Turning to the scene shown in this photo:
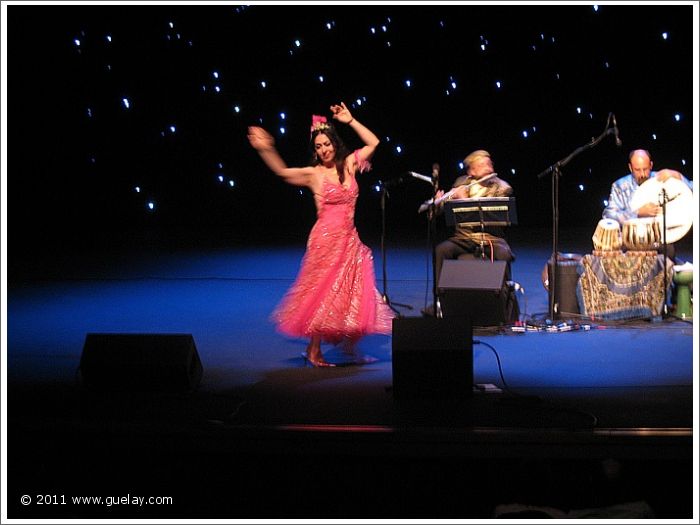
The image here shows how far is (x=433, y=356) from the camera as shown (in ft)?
16.2

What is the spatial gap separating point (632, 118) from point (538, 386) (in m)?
7.17

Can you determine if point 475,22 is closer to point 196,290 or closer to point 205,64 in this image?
point 205,64

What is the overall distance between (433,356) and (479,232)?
3.00m

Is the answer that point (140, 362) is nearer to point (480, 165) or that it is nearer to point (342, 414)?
point (342, 414)

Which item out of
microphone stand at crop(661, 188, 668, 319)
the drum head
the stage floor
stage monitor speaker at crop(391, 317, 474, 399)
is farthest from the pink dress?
the drum head

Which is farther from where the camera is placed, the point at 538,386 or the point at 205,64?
the point at 205,64

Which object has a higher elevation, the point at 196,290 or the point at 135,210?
the point at 135,210

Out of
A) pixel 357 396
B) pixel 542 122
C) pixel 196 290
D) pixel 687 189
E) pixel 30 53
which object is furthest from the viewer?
pixel 542 122

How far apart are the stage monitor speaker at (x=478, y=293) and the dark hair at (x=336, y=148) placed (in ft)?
5.04

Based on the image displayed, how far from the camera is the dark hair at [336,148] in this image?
5902 millimetres

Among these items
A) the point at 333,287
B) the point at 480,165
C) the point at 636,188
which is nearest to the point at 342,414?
the point at 333,287

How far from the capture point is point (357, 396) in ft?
17.1

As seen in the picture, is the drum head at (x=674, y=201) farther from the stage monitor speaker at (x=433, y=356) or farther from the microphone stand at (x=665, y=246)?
the stage monitor speaker at (x=433, y=356)

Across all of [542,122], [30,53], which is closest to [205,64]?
[30,53]
